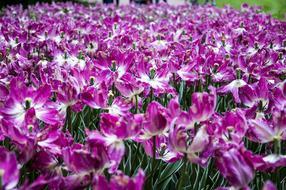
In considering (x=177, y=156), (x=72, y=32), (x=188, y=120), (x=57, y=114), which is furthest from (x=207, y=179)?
(x=72, y=32)

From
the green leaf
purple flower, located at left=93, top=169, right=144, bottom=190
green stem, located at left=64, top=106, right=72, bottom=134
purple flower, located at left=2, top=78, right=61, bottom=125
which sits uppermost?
purple flower, located at left=93, top=169, right=144, bottom=190

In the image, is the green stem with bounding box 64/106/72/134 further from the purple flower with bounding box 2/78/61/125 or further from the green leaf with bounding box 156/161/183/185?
the green leaf with bounding box 156/161/183/185

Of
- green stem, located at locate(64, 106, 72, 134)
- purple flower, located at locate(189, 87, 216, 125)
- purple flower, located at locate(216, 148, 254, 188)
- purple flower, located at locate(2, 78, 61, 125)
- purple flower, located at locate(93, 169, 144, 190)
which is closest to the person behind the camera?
purple flower, located at locate(93, 169, 144, 190)

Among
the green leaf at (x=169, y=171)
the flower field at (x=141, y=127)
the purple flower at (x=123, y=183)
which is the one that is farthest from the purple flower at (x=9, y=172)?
the green leaf at (x=169, y=171)

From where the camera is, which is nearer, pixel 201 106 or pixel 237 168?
pixel 237 168

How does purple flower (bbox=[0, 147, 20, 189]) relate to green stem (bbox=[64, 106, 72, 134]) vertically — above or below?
above

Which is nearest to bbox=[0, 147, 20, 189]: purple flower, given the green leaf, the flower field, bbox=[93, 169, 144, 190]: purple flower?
the flower field

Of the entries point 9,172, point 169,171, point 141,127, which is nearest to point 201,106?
point 141,127

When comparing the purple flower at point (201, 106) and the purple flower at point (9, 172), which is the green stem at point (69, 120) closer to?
the purple flower at point (201, 106)

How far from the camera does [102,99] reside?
5.92 ft

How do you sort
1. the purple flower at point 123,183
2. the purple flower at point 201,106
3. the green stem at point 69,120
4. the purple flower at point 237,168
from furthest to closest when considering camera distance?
1. the green stem at point 69,120
2. the purple flower at point 201,106
3. the purple flower at point 237,168
4. the purple flower at point 123,183

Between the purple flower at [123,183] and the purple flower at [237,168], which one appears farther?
the purple flower at [237,168]

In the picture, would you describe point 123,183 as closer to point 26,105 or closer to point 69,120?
point 26,105

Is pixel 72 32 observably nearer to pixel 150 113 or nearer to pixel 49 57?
pixel 49 57
